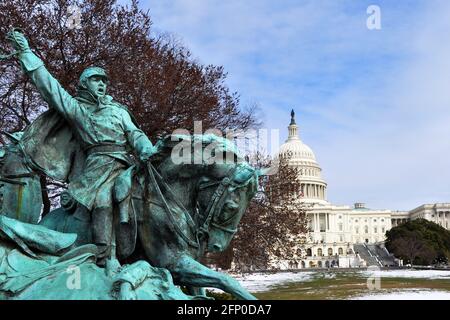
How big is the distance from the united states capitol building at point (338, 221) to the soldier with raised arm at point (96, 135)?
336 ft

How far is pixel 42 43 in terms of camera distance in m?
17.8

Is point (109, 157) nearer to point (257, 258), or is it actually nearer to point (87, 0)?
point (87, 0)

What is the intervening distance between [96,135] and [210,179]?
1.22m

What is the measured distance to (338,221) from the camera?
136500 mm

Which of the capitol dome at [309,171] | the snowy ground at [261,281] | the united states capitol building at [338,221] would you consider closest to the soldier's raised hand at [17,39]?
the snowy ground at [261,281]

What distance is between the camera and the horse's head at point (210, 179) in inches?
214

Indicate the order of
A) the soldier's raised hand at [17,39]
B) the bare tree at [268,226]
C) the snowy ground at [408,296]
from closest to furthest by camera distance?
the soldier's raised hand at [17,39] < the bare tree at [268,226] < the snowy ground at [408,296]

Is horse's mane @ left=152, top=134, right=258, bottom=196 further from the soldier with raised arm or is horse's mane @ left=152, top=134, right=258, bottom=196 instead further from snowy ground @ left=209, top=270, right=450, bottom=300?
snowy ground @ left=209, top=270, right=450, bottom=300

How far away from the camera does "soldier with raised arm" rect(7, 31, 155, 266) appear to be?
5.41 meters

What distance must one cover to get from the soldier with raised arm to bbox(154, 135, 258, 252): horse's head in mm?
Result: 272

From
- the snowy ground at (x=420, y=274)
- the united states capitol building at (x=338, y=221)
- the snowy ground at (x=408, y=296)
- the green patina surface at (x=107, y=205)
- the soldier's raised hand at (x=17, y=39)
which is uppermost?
the united states capitol building at (x=338, y=221)

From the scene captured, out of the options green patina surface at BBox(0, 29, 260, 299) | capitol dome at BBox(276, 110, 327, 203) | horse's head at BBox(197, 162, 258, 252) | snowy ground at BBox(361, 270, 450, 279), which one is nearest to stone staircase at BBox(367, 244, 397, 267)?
capitol dome at BBox(276, 110, 327, 203)

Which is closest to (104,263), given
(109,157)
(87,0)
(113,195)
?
(113,195)

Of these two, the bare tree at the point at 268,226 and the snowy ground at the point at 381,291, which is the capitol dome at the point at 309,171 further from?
the bare tree at the point at 268,226
